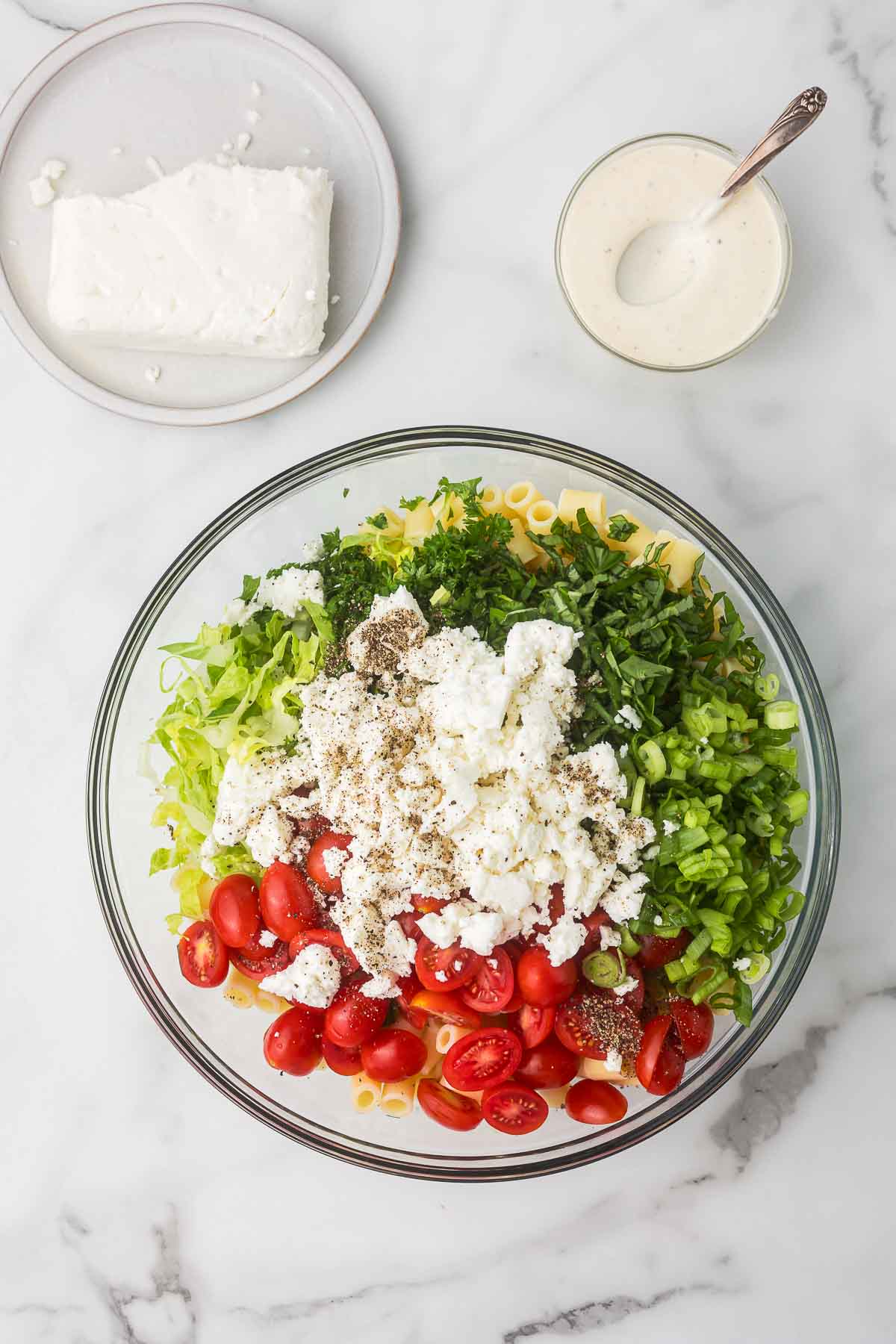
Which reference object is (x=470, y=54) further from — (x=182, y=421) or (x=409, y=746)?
(x=409, y=746)

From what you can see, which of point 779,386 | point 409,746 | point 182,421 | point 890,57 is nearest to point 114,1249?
point 409,746

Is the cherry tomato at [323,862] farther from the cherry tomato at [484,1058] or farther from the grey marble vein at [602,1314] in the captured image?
the grey marble vein at [602,1314]

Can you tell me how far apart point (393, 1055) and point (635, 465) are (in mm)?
1509

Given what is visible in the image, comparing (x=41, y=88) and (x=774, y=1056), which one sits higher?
(x=41, y=88)

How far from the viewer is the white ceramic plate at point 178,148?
2.50 meters

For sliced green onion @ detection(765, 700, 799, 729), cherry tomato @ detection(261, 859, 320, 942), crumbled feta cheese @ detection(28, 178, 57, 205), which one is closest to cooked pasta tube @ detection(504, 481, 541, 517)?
sliced green onion @ detection(765, 700, 799, 729)

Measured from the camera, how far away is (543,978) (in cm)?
191

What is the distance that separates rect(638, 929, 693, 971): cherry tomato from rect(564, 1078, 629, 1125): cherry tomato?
0.29 m

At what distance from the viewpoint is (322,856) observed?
1.98 metres

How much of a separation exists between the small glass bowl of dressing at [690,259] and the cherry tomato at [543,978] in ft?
4.63

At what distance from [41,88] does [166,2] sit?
380mm

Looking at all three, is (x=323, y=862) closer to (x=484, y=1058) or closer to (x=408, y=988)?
(x=408, y=988)

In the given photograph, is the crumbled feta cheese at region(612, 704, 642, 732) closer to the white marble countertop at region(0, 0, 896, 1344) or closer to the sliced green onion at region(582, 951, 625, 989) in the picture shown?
the sliced green onion at region(582, 951, 625, 989)

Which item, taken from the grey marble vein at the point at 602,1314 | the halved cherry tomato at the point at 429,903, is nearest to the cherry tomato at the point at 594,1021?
the halved cherry tomato at the point at 429,903
